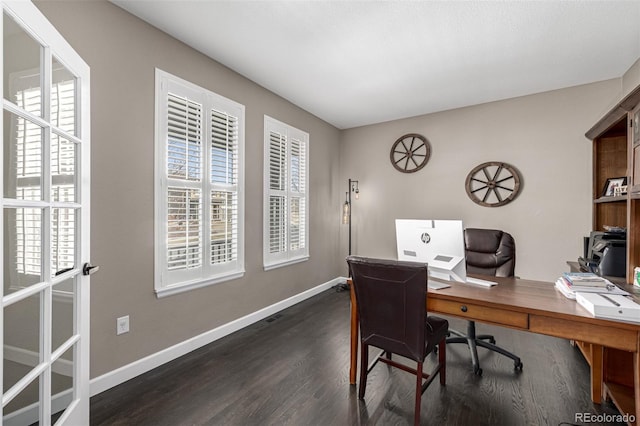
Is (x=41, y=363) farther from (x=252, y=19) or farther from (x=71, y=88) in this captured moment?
(x=252, y=19)

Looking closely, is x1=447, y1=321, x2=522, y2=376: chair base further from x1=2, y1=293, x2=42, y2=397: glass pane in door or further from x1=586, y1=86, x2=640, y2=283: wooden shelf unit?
x1=2, y1=293, x2=42, y2=397: glass pane in door

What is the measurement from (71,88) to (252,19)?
4.38 ft

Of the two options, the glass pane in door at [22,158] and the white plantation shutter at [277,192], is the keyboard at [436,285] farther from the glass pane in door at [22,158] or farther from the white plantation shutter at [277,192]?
the glass pane in door at [22,158]

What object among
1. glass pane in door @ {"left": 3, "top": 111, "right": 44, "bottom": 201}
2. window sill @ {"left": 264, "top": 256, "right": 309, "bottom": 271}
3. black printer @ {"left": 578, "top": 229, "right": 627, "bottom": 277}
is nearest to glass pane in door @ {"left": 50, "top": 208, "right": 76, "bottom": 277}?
glass pane in door @ {"left": 3, "top": 111, "right": 44, "bottom": 201}

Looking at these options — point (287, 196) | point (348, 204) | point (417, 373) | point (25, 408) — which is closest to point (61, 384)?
point (25, 408)

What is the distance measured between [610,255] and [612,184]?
2.81ft

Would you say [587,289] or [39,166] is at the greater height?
[39,166]

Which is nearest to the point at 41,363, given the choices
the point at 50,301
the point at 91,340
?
the point at 50,301

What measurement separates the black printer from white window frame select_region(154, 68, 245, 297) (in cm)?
309

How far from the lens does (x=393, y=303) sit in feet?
5.56

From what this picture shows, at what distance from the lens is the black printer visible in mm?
2090

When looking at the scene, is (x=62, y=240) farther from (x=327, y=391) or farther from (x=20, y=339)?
(x=327, y=391)

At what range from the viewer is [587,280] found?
171 cm

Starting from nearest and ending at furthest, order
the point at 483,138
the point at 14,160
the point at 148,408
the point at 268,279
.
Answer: the point at 14,160 < the point at 148,408 < the point at 268,279 < the point at 483,138
